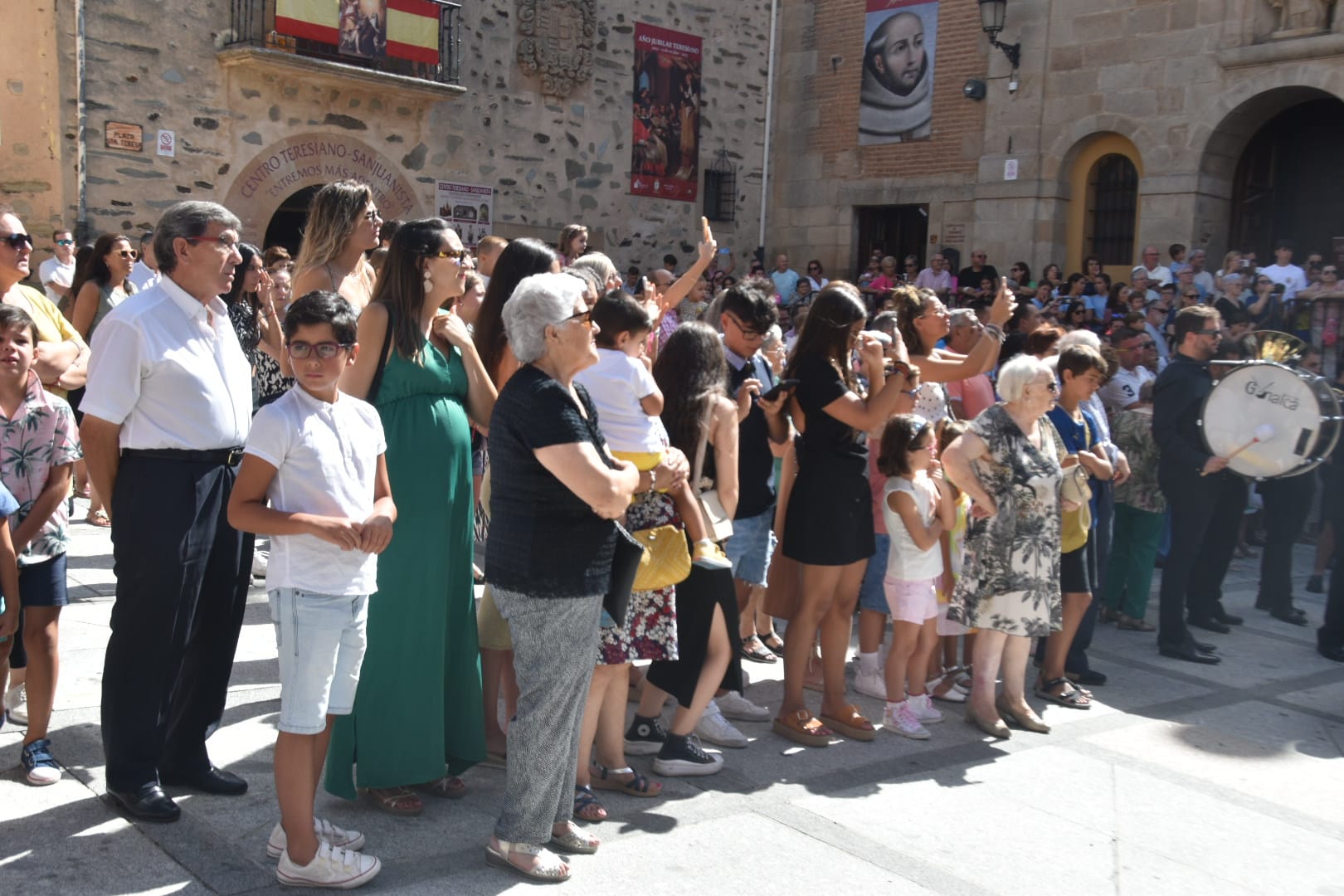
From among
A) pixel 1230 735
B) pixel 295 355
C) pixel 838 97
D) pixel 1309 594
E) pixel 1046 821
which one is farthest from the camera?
pixel 838 97

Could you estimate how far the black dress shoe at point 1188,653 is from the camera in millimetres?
6848

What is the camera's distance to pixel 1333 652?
23.3 feet

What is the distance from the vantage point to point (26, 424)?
399cm

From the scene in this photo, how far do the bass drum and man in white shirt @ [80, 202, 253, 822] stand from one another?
17.4 feet

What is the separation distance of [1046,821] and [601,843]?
1637mm

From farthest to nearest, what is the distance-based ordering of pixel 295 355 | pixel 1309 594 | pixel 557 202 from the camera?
1. pixel 557 202
2. pixel 1309 594
3. pixel 295 355

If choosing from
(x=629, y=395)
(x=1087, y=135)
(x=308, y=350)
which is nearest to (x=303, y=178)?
(x=1087, y=135)

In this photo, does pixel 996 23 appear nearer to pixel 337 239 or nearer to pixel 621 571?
pixel 337 239

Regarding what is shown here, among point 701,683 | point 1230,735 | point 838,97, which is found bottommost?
point 1230,735

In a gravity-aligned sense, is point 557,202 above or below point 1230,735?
above

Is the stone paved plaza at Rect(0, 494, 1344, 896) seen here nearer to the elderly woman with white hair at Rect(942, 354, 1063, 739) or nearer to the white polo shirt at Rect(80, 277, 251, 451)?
the elderly woman with white hair at Rect(942, 354, 1063, 739)

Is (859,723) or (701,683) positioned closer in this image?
(701,683)

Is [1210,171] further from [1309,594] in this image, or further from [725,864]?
[725,864]

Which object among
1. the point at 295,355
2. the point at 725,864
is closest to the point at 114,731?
the point at 295,355
